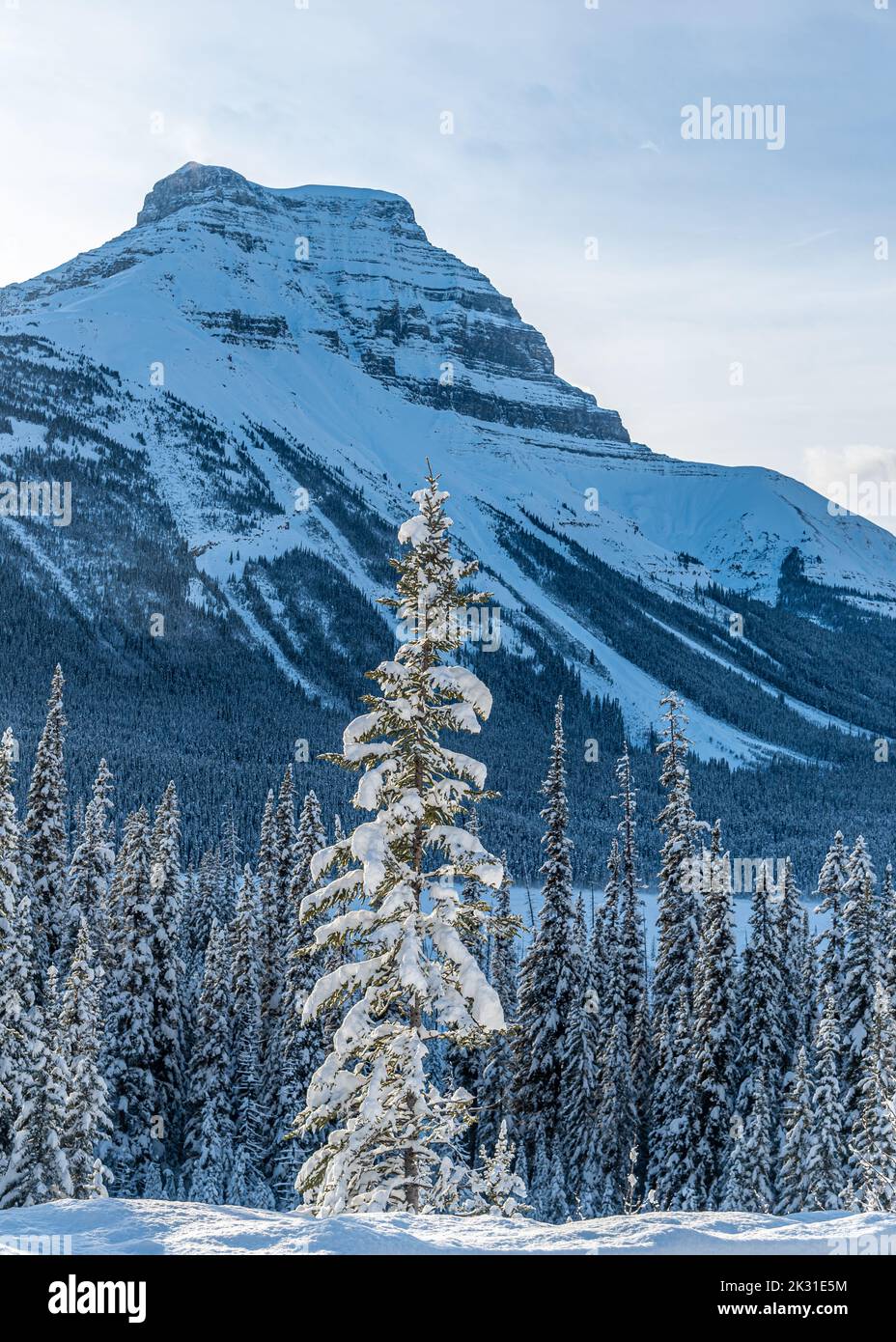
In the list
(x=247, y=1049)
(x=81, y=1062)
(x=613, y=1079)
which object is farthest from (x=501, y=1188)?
→ (x=247, y=1049)

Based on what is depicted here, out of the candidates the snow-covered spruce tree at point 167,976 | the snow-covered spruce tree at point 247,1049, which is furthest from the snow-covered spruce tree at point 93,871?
the snow-covered spruce tree at point 247,1049

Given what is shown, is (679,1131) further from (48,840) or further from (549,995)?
(48,840)

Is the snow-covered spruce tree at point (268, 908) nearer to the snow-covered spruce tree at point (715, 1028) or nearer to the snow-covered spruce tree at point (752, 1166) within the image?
the snow-covered spruce tree at point (715, 1028)

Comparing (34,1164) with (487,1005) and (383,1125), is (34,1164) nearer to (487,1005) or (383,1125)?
(383,1125)

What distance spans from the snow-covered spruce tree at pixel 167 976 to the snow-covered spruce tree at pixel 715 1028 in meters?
17.5

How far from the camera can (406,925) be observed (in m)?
12.8

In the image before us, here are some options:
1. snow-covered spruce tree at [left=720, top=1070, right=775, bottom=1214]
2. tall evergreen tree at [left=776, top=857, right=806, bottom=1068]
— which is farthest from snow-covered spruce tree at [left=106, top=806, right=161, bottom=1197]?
tall evergreen tree at [left=776, top=857, right=806, bottom=1068]

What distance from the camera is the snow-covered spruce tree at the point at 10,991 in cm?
2248

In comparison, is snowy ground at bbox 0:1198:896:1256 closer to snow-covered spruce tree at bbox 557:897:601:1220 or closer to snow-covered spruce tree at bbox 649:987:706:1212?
snow-covered spruce tree at bbox 649:987:706:1212

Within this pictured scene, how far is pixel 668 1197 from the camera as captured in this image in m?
32.0

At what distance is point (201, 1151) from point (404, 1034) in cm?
2522

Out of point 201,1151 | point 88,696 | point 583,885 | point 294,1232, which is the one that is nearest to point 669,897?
point 201,1151

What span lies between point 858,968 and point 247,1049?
21042mm

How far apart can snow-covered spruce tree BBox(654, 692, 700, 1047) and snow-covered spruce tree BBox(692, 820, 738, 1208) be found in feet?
3.40
